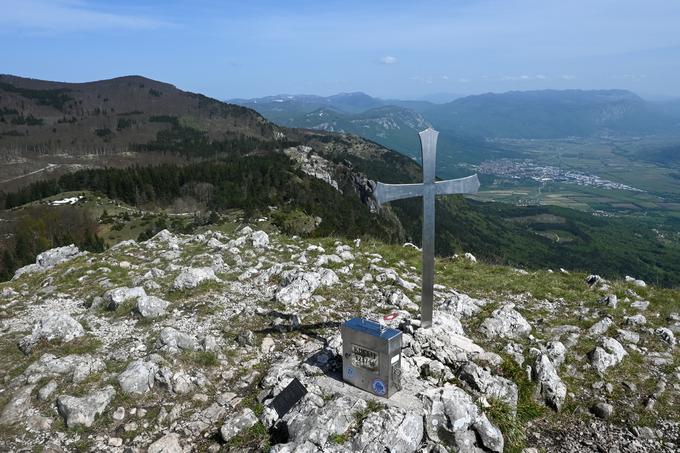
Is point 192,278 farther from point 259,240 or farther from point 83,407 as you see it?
point 83,407

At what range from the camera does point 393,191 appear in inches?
451

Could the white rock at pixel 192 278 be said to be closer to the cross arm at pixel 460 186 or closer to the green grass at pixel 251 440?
the green grass at pixel 251 440

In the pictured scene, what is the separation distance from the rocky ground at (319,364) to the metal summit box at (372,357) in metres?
0.31

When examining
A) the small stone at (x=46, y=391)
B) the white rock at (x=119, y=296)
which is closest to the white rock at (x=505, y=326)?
the small stone at (x=46, y=391)

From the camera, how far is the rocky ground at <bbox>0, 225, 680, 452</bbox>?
8.80m

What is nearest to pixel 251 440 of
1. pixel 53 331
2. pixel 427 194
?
pixel 427 194

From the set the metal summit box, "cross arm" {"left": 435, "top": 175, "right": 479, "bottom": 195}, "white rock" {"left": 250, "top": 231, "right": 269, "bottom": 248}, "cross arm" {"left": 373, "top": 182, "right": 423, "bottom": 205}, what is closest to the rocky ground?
the metal summit box

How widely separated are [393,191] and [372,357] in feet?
14.7

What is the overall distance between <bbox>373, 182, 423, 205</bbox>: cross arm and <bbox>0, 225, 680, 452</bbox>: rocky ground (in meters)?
3.41

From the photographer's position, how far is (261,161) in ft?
485

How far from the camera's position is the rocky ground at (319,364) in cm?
880

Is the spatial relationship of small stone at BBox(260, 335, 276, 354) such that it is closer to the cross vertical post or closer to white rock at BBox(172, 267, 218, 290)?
the cross vertical post

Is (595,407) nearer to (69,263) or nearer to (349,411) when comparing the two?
(349,411)

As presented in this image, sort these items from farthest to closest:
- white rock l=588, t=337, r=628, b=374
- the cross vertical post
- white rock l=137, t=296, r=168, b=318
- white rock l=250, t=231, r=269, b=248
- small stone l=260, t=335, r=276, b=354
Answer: white rock l=250, t=231, r=269, b=248 → white rock l=137, t=296, r=168, b=318 → small stone l=260, t=335, r=276, b=354 → white rock l=588, t=337, r=628, b=374 → the cross vertical post
